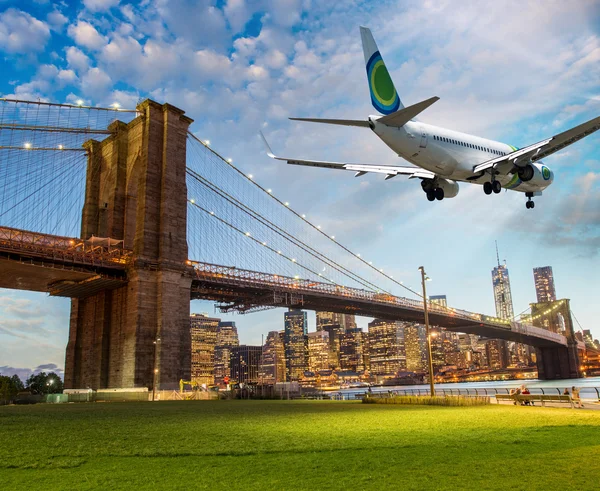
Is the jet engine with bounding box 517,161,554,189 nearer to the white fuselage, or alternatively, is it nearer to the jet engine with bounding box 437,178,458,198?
the white fuselage

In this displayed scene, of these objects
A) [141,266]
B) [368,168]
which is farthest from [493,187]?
[141,266]

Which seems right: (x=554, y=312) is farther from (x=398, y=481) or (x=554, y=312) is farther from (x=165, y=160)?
(x=398, y=481)

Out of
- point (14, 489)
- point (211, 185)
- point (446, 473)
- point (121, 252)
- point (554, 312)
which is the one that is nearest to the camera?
point (14, 489)

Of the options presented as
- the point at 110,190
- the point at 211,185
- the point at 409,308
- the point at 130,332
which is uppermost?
the point at 211,185

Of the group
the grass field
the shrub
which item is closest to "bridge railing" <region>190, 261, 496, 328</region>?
the shrub

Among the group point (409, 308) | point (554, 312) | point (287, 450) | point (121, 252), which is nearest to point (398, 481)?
point (287, 450)

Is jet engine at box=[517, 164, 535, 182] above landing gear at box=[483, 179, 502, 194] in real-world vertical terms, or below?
above
